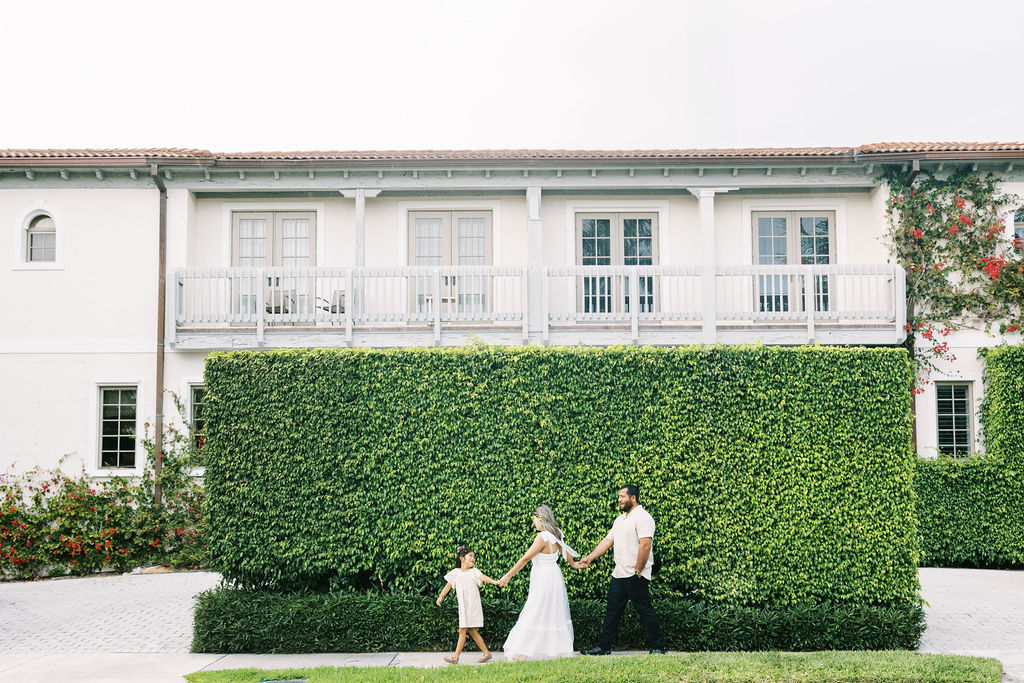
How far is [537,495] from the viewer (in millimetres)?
9602

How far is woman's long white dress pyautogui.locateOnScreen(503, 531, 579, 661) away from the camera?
8.76 metres

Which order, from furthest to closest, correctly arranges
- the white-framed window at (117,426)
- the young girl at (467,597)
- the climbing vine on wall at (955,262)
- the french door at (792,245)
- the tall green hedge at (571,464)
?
the french door at (792,245)
the white-framed window at (117,426)
the climbing vine on wall at (955,262)
the tall green hedge at (571,464)
the young girl at (467,597)

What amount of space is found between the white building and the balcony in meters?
0.04

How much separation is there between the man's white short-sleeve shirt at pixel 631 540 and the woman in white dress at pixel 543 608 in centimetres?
49

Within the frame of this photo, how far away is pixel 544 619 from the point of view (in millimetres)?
8836

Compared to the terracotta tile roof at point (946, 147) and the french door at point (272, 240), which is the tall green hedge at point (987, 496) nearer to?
the terracotta tile roof at point (946, 147)

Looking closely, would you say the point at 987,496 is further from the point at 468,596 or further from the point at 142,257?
the point at 142,257

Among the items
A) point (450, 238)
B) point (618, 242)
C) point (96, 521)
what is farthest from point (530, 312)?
point (96, 521)

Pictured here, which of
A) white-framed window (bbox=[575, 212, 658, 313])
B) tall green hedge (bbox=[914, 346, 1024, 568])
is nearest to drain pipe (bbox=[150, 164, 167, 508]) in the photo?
white-framed window (bbox=[575, 212, 658, 313])

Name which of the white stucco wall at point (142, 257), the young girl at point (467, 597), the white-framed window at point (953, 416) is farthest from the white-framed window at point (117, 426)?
the white-framed window at point (953, 416)

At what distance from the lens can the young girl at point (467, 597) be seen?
29.1ft

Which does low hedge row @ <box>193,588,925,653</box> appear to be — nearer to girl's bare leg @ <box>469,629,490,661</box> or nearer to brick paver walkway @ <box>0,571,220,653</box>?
girl's bare leg @ <box>469,629,490,661</box>

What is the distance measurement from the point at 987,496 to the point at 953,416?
5.62 ft

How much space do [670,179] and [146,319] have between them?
9907mm
